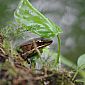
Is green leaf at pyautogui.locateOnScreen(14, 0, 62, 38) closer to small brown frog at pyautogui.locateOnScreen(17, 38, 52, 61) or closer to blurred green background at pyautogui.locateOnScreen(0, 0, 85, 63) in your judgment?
small brown frog at pyautogui.locateOnScreen(17, 38, 52, 61)

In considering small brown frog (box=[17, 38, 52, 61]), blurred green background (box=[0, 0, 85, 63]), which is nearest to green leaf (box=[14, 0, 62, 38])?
small brown frog (box=[17, 38, 52, 61])

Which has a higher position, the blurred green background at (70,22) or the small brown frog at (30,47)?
the blurred green background at (70,22)

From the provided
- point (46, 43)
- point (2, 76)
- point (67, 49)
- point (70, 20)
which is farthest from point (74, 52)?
point (2, 76)

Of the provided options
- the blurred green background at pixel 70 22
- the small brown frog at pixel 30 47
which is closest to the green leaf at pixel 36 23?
the small brown frog at pixel 30 47

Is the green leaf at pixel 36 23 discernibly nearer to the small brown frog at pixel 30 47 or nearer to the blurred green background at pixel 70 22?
the small brown frog at pixel 30 47

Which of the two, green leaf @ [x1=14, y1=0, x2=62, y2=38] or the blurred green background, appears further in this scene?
the blurred green background

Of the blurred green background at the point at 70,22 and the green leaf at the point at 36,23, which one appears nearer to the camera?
the green leaf at the point at 36,23

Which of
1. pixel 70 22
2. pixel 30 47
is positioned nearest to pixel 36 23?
pixel 30 47

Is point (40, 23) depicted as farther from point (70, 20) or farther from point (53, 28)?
point (70, 20)
